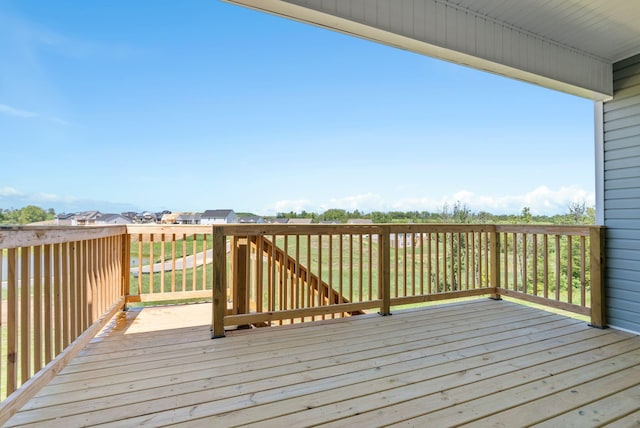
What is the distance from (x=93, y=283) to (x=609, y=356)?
416 cm

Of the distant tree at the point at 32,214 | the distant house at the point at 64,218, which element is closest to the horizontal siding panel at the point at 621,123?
the distant house at the point at 64,218

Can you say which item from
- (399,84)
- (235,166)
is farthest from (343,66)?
(235,166)

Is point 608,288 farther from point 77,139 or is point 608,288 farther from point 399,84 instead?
point 77,139

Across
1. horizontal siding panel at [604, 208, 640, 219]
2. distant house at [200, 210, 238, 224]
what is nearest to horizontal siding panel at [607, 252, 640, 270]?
horizontal siding panel at [604, 208, 640, 219]

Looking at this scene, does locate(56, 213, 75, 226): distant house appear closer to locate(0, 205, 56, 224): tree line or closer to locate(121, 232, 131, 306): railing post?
locate(0, 205, 56, 224): tree line

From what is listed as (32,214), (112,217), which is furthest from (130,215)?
(32,214)

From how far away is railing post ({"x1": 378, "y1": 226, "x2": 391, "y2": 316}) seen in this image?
3.22 m

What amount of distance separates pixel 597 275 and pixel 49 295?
4.59 meters

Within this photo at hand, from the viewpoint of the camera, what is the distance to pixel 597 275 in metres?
2.98

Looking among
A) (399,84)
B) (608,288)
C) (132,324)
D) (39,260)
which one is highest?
(399,84)

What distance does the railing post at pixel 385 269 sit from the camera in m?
3.22

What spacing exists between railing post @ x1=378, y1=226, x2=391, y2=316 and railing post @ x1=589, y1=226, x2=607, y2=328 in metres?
1.95

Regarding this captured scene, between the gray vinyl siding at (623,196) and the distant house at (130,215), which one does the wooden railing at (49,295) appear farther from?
the gray vinyl siding at (623,196)

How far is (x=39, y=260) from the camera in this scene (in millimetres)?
1745
